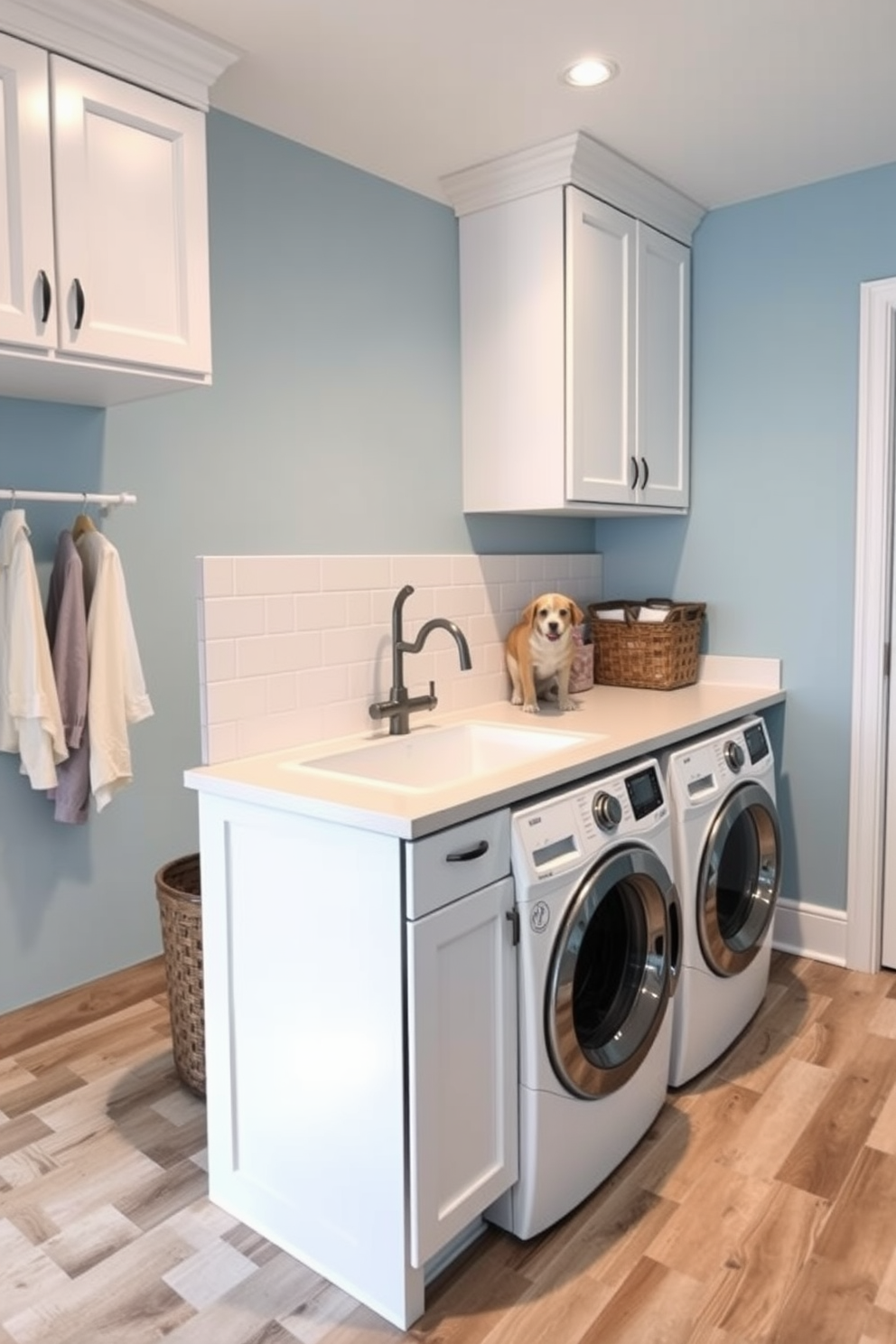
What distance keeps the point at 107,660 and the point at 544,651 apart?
116 centimetres

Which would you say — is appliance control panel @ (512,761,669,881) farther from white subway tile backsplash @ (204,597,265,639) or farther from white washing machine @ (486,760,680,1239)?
white subway tile backsplash @ (204,597,265,639)

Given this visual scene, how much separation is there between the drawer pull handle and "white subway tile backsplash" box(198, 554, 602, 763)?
674mm

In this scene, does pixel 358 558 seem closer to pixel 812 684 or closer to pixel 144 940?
pixel 144 940

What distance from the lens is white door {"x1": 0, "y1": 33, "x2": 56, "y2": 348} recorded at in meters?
1.65

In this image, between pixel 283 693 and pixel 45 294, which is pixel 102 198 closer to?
pixel 45 294

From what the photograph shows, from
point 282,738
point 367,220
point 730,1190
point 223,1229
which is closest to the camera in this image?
point 223,1229

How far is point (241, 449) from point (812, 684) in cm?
184

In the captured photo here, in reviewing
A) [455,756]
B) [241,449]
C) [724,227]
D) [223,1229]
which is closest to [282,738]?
[455,756]

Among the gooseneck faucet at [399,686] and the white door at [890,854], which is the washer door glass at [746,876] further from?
the gooseneck faucet at [399,686]

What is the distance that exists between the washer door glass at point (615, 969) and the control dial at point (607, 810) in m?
0.06

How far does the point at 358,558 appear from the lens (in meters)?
2.39

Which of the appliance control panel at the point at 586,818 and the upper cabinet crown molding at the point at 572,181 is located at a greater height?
the upper cabinet crown molding at the point at 572,181

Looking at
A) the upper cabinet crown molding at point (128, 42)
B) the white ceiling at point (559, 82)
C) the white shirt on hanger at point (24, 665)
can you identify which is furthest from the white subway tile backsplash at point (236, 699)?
the white ceiling at point (559, 82)

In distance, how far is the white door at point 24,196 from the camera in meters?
1.65
